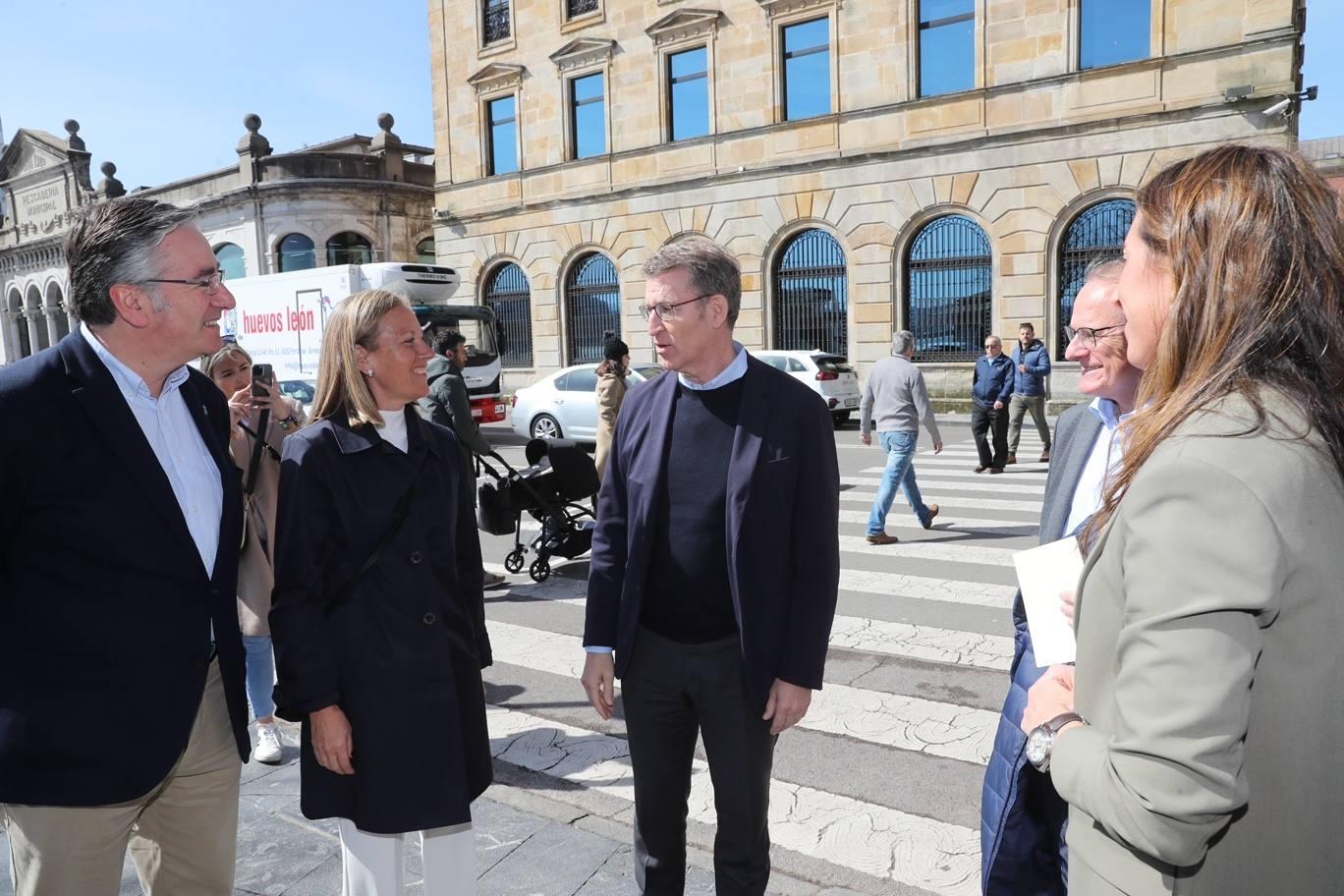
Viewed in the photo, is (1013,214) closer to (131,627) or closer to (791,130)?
(791,130)

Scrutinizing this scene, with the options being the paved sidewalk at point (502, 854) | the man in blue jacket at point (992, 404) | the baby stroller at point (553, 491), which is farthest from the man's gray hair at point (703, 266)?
the man in blue jacket at point (992, 404)

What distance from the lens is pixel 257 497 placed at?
410 centimetres

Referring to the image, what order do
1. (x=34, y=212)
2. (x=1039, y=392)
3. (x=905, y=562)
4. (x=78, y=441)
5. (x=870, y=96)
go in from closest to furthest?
(x=78, y=441) < (x=905, y=562) < (x=1039, y=392) < (x=870, y=96) < (x=34, y=212)

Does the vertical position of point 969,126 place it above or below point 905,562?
above

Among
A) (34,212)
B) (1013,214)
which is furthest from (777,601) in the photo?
(34,212)

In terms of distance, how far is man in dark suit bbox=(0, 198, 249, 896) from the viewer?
204 centimetres

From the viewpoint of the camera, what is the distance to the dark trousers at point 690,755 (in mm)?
2604

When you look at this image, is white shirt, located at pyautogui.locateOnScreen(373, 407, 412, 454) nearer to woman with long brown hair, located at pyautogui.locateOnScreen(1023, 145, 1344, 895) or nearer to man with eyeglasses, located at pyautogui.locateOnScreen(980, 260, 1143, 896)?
man with eyeglasses, located at pyautogui.locateOnScreen(980, 260, 1143, 896)

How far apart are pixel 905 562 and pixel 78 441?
21.3ft

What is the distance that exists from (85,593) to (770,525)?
1.62m

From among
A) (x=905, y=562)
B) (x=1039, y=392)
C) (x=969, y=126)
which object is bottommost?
(x=905, y=562)

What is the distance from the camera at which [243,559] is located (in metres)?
3.76

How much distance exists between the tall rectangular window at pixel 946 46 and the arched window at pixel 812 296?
155 inches

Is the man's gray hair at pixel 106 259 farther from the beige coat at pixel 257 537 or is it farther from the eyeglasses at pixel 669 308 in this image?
the beige coat at pixel 257 537
